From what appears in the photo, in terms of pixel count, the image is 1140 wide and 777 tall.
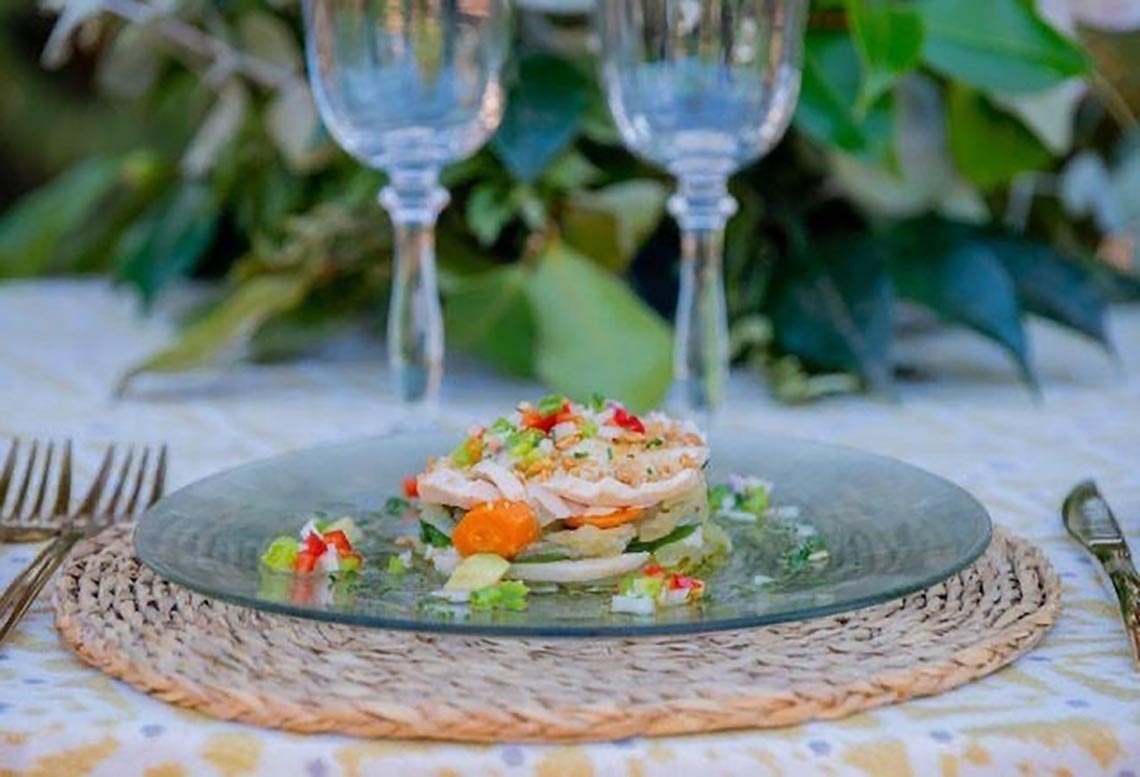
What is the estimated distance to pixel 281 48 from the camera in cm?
127

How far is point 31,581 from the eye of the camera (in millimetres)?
631

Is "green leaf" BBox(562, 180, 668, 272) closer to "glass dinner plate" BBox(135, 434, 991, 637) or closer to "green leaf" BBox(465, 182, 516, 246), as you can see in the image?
"green leaf" BBox(465, 182, 516, 246)

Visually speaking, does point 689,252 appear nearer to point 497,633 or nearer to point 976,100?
point 976,100

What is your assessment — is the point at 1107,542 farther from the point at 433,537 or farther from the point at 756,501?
the point at 433,537

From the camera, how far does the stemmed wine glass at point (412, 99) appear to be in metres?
0.91

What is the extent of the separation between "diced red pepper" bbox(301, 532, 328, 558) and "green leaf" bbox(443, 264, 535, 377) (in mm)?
503

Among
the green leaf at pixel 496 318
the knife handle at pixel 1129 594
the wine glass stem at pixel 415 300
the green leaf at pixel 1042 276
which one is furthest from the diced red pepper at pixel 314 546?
the green leaf at pixel 1042 276

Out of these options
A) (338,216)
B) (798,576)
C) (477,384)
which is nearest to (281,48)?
(338,216)

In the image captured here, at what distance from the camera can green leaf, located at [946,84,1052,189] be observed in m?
1.17

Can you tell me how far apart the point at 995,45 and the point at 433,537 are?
59 cm

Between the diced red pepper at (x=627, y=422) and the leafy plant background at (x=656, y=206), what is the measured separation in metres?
0.36

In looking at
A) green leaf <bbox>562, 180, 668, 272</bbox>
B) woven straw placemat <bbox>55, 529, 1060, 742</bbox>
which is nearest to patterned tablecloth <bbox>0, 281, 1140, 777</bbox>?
woven straw placemat <bbox>55, 529, 1060, 742</bbox>

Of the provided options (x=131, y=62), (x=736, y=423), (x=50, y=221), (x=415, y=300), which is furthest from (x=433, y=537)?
(x=50, y=221)

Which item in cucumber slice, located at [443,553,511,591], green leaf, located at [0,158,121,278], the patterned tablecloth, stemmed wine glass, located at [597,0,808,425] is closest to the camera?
the patterned tablecloth
